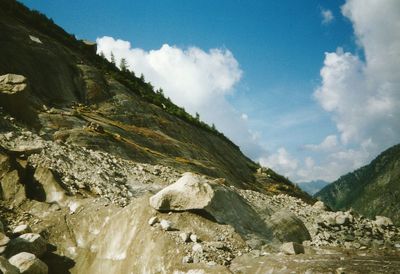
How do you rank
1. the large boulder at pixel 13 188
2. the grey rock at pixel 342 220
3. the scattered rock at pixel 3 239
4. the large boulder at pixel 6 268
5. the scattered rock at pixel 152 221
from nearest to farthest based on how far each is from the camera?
the large boulder at pixel 6 268
the scattered rock at pixel 3 239
the scattered rock at pixel 152 221
the large boulder at pixel 13 188
the grey rock at pixel 342 220

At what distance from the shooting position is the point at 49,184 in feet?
59.7

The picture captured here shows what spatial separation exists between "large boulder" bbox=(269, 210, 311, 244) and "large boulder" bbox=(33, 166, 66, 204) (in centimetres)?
1059

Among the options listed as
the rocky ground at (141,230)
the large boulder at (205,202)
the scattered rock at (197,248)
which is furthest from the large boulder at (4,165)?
the scattered rock at (197,248)

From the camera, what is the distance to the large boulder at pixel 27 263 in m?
12.3

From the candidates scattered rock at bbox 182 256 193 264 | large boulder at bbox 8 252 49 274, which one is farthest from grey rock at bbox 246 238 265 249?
large boulder at bbox 8 252 49 274

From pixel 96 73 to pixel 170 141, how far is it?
25.7 metres

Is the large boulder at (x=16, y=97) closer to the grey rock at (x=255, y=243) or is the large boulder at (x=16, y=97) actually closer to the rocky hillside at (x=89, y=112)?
the rocky hillside at (x=89, y=112)

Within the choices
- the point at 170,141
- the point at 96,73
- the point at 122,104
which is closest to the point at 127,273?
the point at 170,141

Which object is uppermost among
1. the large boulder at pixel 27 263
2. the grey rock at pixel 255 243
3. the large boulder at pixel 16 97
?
the large boulder at pixel 16 97

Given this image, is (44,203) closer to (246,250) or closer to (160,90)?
(246,250)

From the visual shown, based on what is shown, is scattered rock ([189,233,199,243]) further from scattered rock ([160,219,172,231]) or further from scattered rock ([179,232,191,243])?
scattered rock ([160,219,172,231])

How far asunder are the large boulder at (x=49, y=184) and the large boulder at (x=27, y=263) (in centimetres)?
487

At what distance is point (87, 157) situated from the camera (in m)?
24.5

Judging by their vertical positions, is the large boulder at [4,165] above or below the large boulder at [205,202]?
below
